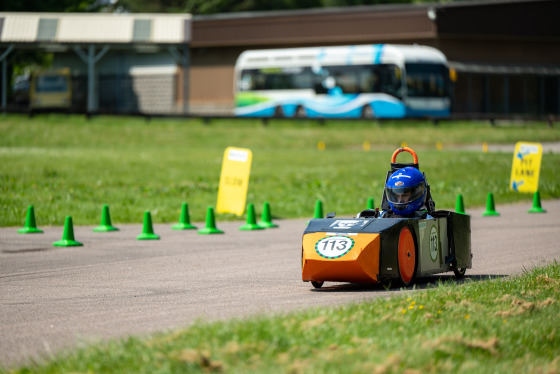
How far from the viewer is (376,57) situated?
5022cm

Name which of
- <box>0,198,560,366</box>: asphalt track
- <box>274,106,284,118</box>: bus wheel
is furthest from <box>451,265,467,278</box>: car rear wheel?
<box>274,106,284,118</box>: bus wheel

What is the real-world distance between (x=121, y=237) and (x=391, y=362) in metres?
11.6

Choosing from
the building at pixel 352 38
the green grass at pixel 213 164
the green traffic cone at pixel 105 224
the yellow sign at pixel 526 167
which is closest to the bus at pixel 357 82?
the green grass at pixel 213 164

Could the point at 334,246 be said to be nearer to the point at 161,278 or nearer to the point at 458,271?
the point at 458,271

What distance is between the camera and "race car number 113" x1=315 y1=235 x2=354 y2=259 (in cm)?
1032

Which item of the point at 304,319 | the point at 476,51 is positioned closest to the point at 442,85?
the point at 476,51

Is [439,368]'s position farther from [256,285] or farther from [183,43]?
[183,43]

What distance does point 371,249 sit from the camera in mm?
10258

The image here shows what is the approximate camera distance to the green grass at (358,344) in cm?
604

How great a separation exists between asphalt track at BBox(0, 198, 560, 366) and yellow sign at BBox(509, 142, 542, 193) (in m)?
4.98

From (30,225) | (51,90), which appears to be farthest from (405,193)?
(51,90)

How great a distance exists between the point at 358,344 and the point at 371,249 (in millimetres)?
3556

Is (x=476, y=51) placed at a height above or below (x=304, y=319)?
above

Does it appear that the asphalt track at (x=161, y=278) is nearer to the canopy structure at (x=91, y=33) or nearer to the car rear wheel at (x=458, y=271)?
the car rear wheel at (x=458, y=271)
